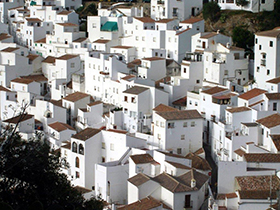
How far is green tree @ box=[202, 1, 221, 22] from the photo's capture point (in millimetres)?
52344

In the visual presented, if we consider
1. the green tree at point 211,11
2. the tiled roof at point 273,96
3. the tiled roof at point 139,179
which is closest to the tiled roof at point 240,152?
the tiled roof at point 273,96

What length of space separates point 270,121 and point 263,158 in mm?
3102

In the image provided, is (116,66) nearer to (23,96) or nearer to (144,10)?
(23,96)

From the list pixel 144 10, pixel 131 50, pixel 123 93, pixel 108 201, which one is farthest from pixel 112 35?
pixel 108 201

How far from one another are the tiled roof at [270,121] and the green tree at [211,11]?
16.5m

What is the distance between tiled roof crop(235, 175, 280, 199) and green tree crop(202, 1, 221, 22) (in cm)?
2096

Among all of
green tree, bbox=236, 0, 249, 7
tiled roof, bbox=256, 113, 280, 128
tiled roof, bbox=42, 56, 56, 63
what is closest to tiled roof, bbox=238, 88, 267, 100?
tiled roof, bbox=256, 113, 280, 128

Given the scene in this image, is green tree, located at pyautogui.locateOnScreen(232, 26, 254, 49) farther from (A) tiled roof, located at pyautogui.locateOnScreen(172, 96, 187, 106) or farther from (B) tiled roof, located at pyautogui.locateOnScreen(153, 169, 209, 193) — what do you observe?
(B) tiled roof, located at pyautogui.locateOnScreen(153, 169, 209, 193)

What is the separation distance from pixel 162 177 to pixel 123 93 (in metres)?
9.30

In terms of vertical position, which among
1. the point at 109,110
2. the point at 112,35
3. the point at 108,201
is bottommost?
the point at 108,201

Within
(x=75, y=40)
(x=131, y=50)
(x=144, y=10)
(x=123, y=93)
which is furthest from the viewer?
(x=144, y=10)

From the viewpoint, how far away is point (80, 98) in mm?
47062

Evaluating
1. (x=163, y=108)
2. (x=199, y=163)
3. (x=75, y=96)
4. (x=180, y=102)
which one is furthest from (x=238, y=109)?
(x=75, y=96)

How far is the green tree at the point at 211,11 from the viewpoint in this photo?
→ 172 feet
